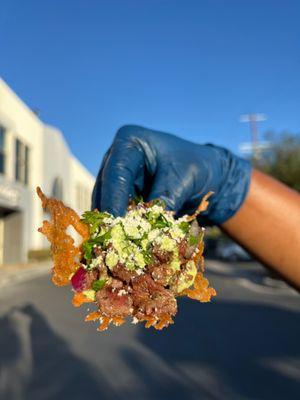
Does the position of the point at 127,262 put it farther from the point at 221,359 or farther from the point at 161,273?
the point at 221,359

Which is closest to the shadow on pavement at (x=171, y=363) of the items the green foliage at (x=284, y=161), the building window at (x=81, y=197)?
the green foliage at (x=284, y=161)

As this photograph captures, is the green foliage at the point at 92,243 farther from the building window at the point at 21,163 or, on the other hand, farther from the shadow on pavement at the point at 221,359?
the building window at the point at 21,163

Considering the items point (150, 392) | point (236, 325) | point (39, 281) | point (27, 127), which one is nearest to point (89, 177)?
point (27, 127)

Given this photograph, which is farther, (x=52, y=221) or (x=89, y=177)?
(x=89, y=177)

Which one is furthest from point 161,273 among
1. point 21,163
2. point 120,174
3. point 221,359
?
point 21,163

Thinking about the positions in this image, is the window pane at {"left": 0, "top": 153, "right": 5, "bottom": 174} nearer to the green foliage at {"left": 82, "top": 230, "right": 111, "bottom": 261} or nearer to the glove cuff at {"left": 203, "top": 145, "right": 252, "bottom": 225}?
the glove cuff at {"left": 203, "top": 145, "right": 252, "bottom": 225}

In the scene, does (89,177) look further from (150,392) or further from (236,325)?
(150,392)
